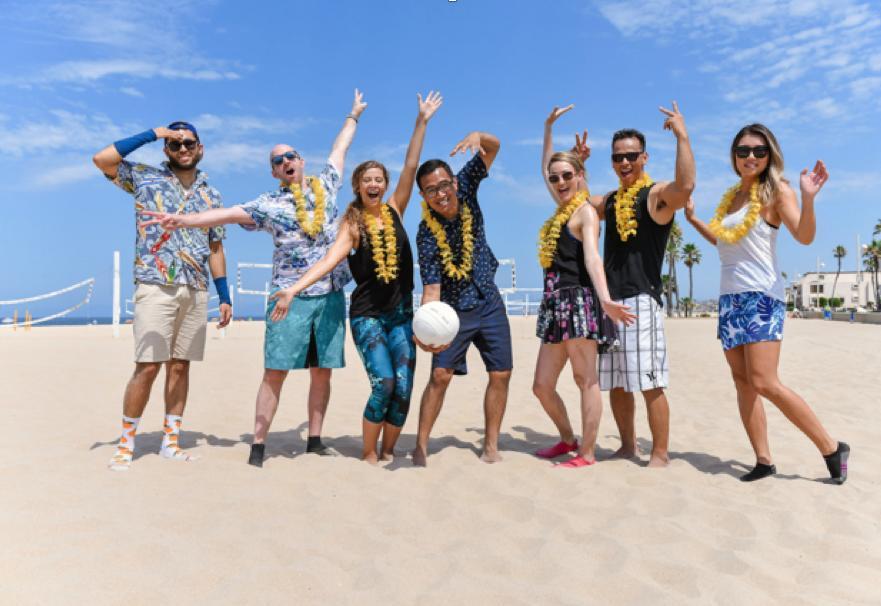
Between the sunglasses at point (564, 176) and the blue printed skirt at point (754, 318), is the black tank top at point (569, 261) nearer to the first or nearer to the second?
the sunglasses at point (564, 176)

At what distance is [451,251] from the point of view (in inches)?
165

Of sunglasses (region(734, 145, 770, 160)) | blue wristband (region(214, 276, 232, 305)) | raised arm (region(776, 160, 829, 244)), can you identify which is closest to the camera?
raised arm (region(776, 160, 829, 244))

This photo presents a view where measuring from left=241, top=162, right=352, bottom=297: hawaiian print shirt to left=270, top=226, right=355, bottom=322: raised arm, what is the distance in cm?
12

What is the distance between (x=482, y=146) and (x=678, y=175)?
1.33 meters

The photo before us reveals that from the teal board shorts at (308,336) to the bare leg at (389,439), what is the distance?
546mm

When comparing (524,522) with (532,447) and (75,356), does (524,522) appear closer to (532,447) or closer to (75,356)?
(532,447)

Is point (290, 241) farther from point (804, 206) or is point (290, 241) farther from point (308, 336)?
point (804, 206)

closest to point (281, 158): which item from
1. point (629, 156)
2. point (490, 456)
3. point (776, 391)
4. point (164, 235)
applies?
point (164, 235)

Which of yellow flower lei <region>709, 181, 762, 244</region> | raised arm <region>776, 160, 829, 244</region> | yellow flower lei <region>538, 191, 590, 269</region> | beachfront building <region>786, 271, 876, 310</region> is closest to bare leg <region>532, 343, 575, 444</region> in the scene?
yellow flower lei <region>538, 191, 590, 269</region>

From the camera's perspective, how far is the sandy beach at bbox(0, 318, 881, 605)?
2490 mm

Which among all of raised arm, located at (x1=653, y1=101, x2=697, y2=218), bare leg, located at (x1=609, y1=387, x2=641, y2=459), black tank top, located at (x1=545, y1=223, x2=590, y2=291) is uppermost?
raised arm, located at (x1=653, y1=101, x2=697, y2=218)

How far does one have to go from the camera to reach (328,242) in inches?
173

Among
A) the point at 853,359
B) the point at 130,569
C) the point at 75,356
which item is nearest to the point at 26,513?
the point at 130,569

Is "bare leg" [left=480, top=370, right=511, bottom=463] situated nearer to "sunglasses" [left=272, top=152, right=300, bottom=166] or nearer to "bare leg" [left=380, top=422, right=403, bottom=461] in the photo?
"bare leg" [left=380, top=422, right=403, bottom=461]
